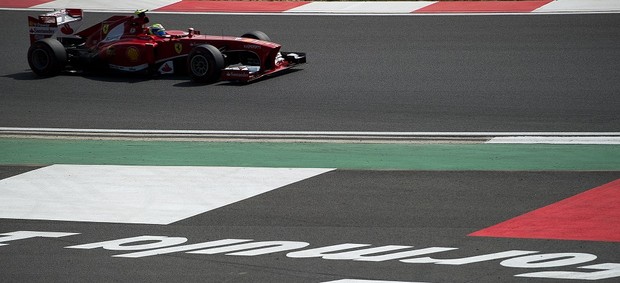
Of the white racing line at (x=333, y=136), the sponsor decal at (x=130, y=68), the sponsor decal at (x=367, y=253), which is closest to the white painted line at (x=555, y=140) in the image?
the white racing line at (x=333, y=136)

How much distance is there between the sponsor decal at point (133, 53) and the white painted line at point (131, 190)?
5281mm

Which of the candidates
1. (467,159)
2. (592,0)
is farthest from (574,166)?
(592,0)

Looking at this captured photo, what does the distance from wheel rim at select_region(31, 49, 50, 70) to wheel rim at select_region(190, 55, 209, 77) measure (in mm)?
2577

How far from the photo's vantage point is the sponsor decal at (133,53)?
16656mm

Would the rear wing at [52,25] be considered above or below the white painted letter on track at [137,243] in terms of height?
above

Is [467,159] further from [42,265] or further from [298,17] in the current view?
[298,17]

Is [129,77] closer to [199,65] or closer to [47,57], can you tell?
[47,57]

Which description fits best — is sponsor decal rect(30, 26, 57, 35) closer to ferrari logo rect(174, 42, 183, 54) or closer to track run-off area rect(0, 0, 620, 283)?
track run-off area rect(0, 0, 620, 283)

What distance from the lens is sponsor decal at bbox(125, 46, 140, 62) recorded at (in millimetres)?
16656

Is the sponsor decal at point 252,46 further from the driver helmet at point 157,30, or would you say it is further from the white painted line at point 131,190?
the white painted line at point 131,190

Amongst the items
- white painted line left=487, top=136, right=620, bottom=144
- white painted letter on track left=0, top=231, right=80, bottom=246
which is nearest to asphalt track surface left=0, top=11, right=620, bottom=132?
white painted line left=487, top=136, right=620, bottom=144

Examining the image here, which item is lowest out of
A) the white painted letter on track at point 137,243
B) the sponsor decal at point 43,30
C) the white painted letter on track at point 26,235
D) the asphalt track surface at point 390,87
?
the white painted letter on track at point 26,235

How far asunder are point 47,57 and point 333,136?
20.4 ft

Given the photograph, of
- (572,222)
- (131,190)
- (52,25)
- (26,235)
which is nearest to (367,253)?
(572,222)
